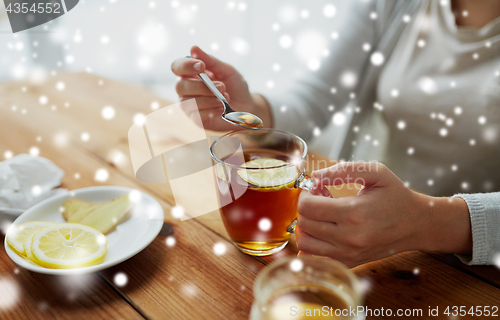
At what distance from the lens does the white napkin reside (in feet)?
2.29

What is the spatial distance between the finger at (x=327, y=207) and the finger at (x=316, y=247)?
39mm

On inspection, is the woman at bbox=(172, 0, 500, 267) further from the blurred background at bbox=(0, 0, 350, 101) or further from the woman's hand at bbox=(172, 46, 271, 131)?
the blurred background at bbox=(0, 0, 350, 101)

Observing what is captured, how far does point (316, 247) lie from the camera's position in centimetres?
55

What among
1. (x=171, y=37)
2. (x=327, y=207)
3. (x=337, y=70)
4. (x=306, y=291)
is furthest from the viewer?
(x=171, y=37)

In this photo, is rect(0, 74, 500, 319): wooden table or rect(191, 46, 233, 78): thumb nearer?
rect(0, 74, 500, 319): wooden table

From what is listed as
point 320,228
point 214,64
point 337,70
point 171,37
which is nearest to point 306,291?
Answer: point 320,228

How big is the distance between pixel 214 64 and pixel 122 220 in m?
0.40

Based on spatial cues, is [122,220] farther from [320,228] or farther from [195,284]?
[320,228]

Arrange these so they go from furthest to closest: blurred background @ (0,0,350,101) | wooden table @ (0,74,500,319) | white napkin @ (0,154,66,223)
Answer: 1. blurred background @ (0,0,350,101)
2. white napkin @ (0,154,66,223)
3. wooden table @ (0,74,500,319)

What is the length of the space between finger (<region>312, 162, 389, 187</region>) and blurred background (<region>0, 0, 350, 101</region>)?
2.22 metres

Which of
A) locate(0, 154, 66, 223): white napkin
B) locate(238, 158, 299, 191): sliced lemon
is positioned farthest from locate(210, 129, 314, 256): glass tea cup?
locate(0, 154, 66, 223): white napkin

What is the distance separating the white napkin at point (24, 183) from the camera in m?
0.70

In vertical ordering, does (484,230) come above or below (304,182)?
below

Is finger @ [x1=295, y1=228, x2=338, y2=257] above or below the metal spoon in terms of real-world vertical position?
below
